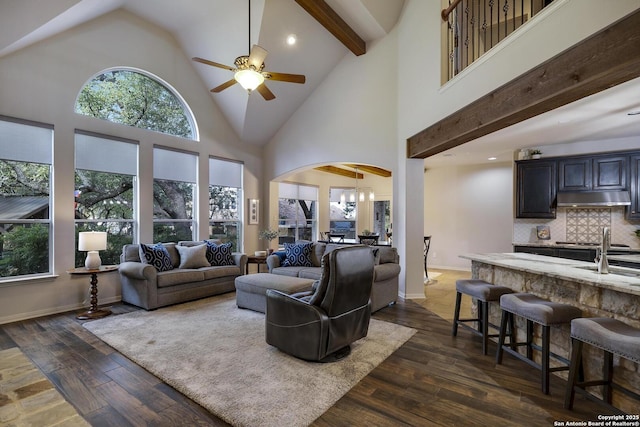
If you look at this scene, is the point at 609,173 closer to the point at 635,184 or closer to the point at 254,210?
the point at 635,184

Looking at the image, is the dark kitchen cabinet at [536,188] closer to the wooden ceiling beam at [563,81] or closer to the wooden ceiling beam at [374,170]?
the wooden ceiling beam at [563,81]

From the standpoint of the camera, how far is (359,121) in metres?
6.20

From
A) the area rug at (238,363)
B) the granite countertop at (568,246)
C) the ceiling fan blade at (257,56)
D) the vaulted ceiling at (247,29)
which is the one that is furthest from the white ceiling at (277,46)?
the area rug at (238,363)

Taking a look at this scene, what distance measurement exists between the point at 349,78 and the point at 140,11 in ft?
12.7

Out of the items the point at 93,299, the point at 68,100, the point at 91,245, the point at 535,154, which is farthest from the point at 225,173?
the point at 535,154

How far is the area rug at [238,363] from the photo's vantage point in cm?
→ 225

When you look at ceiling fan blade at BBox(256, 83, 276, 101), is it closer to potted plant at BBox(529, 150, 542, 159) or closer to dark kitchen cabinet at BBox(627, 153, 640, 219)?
potted plant at BBox(529, 150, 542, 159)

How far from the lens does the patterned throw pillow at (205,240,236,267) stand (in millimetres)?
5594

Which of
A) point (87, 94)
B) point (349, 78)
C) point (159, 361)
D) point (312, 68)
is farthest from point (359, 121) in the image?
point (159, 361)

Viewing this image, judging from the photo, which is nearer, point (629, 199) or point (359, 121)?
point (629, 199)

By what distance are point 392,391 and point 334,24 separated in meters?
5.37

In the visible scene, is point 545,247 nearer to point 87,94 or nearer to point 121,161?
point 121,161

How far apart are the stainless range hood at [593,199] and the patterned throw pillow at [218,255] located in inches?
236

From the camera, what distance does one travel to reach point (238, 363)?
9.50 ft
